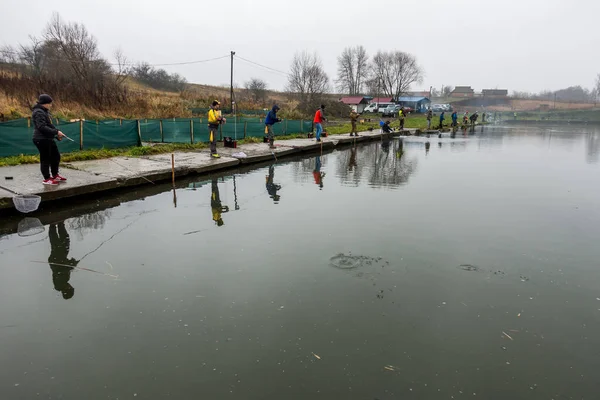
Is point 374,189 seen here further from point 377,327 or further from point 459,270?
point 377,327

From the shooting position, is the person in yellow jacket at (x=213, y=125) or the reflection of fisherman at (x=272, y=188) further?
the person in yellow jacket at (x=213, y=125)

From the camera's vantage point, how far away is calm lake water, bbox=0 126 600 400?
2.80m

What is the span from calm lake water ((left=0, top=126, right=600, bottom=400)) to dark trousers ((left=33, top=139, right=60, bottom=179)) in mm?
1081

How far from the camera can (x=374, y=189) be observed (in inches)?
367

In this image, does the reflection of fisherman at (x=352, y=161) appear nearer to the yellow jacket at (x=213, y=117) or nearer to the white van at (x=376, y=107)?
the yellow jacket at (x=213, y=117)

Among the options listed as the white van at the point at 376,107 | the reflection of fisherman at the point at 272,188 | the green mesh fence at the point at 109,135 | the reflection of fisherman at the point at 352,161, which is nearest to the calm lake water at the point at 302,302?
the reflection of fisherman at the point at 272,188

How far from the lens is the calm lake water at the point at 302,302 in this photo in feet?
9.20

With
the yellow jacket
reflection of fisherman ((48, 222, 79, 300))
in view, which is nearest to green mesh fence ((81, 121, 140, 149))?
the yellow jacket

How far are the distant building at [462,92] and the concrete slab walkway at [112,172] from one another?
12605 cm

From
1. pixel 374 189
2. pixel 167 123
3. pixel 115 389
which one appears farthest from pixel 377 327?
pixel 167 123

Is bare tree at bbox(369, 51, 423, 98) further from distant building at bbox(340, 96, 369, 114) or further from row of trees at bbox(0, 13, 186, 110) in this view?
row of trees at bbox(0, 13, 186, 110)

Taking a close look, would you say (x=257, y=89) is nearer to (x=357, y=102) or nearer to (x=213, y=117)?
(x=357, y=102)

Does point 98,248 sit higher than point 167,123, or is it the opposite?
point 167,123

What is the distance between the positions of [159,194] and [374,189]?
4.87 meters
